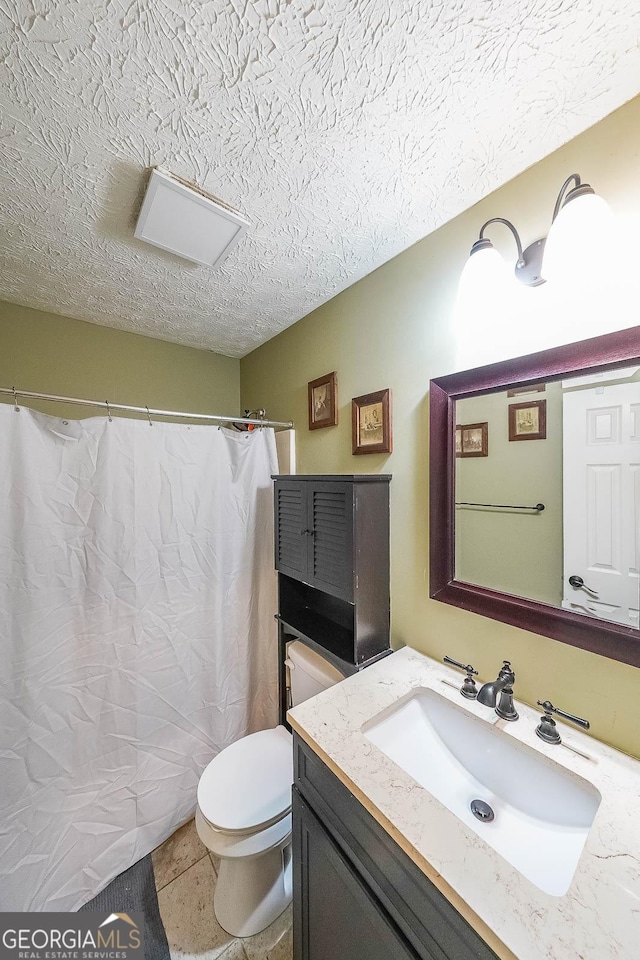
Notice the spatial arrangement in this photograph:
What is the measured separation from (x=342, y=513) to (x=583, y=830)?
36.4 inches

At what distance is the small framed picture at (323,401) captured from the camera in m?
1.54

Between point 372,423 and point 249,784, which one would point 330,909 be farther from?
point 372,423

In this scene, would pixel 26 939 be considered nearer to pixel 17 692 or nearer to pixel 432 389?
pixel 17 692

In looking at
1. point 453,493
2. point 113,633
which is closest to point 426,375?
point 453,493

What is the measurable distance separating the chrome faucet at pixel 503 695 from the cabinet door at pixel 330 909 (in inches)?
18.6

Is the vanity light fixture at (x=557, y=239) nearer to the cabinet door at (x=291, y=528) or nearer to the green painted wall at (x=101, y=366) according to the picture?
the cabinet door at (x=291, y=528)

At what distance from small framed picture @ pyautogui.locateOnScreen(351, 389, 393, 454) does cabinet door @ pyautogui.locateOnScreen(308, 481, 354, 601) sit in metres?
0.24

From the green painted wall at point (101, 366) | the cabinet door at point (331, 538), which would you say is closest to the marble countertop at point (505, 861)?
the cabinet door at point (331, 538)

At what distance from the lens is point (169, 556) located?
60.0 inches

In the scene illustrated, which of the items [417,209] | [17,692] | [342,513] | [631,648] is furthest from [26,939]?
[417,209]

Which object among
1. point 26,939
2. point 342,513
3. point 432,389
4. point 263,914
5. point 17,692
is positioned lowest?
point 263,914

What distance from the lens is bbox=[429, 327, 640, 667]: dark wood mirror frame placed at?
0.77 meters

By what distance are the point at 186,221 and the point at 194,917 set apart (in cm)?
235

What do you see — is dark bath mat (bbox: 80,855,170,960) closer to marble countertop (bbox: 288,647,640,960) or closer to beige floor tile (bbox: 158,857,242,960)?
beige floor tile (bbox: 158,857,242,960)
